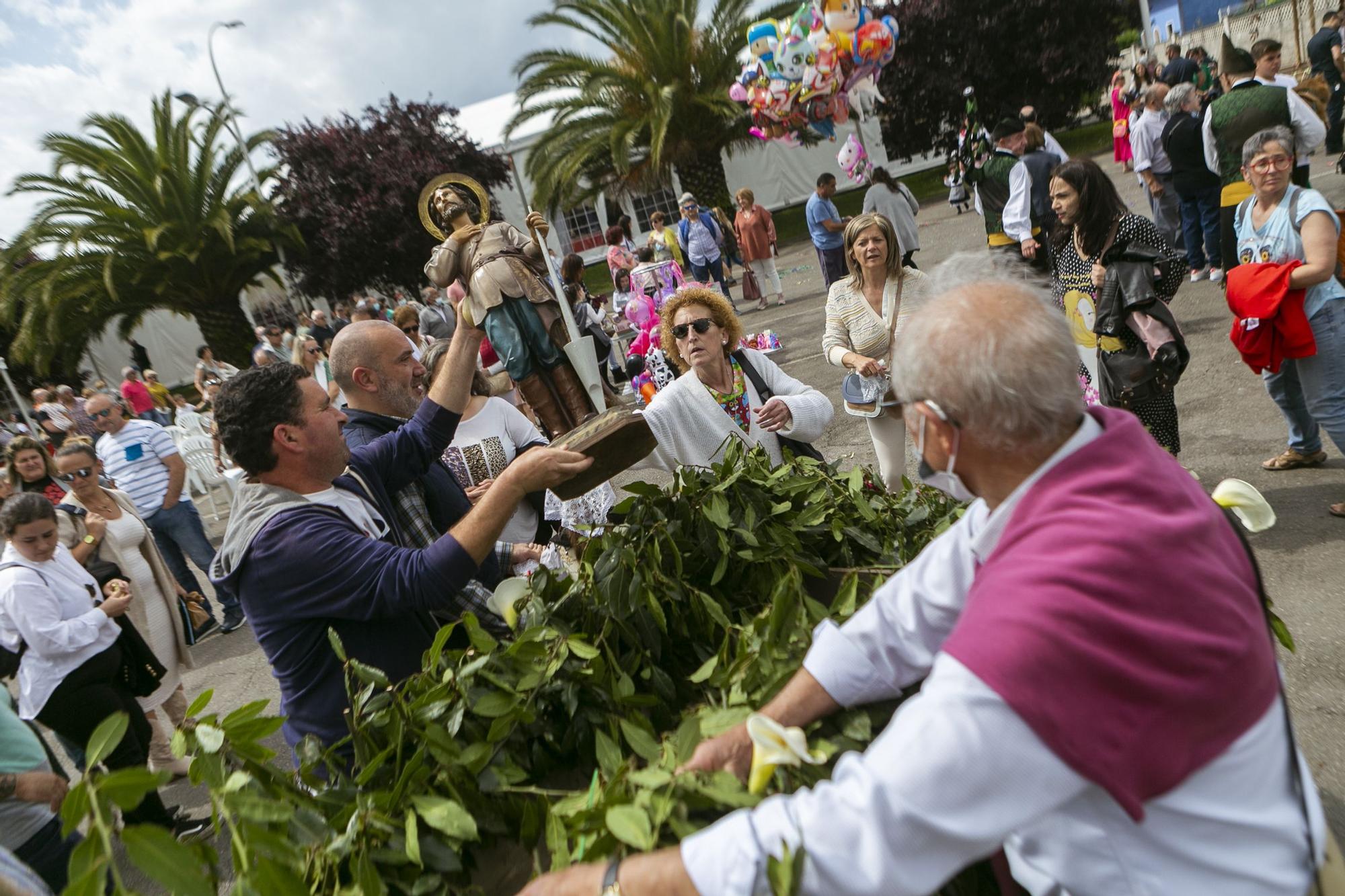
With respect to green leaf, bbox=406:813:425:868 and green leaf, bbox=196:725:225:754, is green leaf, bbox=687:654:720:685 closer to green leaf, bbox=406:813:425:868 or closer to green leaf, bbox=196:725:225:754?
green leaf, bbox=406:813:425:868

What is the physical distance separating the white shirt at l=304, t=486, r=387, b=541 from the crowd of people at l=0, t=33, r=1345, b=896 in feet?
0.06

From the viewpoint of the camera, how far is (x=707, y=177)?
73.2 ft

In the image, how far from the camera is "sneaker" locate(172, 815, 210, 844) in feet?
12.9

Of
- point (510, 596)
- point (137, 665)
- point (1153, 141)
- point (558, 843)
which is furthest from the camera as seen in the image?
point (1153, 141)

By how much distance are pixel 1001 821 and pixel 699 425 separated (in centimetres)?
270

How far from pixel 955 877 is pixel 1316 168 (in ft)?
46.0

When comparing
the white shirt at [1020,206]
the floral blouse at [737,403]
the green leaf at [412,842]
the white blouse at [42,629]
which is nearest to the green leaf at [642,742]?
the green leaf at [412,842]

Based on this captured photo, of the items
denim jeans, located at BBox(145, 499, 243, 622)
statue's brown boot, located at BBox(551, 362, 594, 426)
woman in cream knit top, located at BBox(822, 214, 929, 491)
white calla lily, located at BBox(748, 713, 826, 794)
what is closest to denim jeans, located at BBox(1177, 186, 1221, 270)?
woman in cream knit top, located at BBox(822, 214, 929, 491)

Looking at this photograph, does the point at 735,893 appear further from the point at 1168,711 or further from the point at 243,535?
the point at 243,535

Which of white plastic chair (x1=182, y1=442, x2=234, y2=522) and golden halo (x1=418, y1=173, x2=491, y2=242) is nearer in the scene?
golden halo (x1=418, y1=173, x2=491, y2=242)

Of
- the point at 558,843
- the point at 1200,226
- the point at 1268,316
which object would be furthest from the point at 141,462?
the point at 1200,226

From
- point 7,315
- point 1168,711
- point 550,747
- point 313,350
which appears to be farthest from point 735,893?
point 7,315

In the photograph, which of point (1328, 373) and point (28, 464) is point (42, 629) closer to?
point (28, 464)

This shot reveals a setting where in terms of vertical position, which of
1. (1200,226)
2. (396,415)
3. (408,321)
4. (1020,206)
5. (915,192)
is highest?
(408,321)
